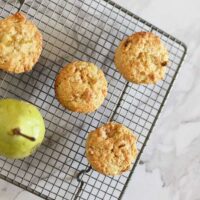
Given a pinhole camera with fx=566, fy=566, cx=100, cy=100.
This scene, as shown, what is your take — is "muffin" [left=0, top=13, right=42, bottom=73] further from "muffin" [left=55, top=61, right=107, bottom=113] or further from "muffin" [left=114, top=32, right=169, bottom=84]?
"muffin" [left=114, top=32, right=169, bottom=84]

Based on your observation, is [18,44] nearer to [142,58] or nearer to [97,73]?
[97,73]

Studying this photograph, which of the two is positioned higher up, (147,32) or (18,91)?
(147,32)

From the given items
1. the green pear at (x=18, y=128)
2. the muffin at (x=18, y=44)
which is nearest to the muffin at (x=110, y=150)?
the green pear at (x=18, y=128)

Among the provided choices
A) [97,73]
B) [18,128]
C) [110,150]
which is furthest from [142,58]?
[18,128]

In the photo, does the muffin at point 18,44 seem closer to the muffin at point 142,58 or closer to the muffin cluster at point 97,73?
the muffin cluster at point 97,73

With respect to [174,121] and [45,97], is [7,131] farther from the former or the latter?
[174,121]

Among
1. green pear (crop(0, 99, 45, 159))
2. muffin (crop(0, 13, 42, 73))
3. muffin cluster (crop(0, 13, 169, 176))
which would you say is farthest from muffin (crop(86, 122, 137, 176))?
muffin (crop(0, 13, 42, 73))

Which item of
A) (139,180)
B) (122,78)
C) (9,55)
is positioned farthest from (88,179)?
(9,55)
